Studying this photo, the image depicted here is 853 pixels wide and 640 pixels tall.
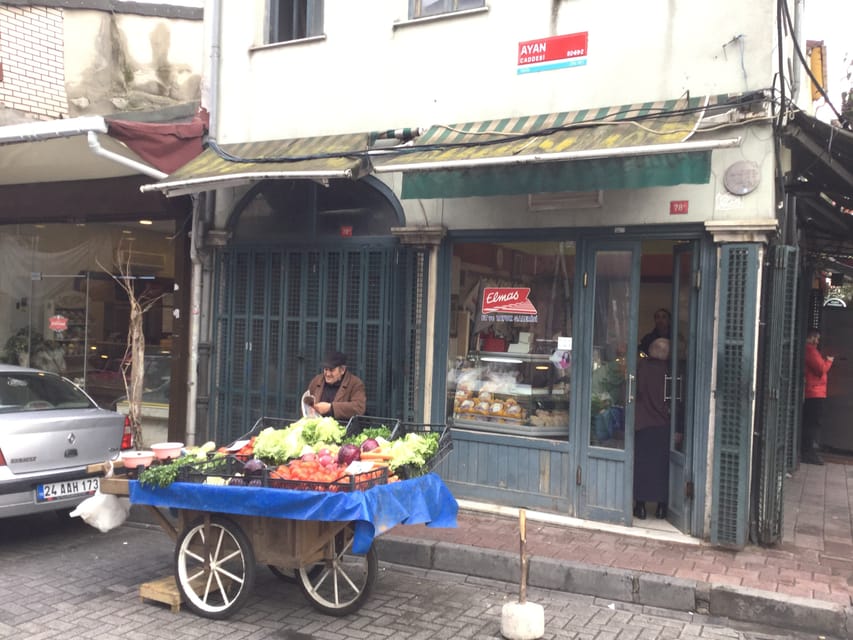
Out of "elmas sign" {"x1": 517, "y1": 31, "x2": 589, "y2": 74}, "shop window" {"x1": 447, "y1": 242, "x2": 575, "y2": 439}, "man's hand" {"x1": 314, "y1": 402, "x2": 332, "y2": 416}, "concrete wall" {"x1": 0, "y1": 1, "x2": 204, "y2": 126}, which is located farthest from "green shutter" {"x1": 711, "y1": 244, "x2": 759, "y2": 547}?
"concrete wall" {"x1": 0, "y1": 1, "x2": 204, "y2": 126}

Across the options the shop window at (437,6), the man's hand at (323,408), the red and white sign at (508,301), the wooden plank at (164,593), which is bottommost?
the wooden plank at (164,593)

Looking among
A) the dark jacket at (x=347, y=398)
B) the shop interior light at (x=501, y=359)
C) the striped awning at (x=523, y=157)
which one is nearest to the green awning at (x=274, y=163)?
the striped awning at (x=523, y=157)

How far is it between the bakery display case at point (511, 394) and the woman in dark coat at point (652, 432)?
2.22ft

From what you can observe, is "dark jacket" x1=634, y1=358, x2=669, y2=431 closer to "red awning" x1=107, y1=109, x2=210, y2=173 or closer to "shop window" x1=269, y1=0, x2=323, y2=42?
"shop window" x1=269, y1=0, x2=323, y2=42

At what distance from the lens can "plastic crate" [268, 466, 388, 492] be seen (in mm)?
4145

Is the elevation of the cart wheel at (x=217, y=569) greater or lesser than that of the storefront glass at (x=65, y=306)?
lesser

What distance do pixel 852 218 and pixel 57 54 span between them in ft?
35.5

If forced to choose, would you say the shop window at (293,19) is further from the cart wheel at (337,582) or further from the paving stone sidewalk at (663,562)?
the cart wheel at (337,582)

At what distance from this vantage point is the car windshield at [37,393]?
250 inches

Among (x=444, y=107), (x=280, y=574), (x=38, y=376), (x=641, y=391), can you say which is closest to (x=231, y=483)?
(x=280, y=574)

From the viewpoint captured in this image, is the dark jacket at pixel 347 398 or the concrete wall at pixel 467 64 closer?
the concrete wall at pixel 467 64

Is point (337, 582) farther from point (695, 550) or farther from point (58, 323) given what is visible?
point (58, 323)

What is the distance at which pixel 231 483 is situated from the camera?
449cm

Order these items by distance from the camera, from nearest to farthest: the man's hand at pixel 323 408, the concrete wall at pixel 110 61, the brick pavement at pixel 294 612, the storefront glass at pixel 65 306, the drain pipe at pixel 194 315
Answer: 1. the brick pavement at pixel 294 612
2. the man's hand at pixel 323 408
3. the drain pipe at pixel 194 315
4. the concrete wall at pixel 110 61
5. the storefront glass at pixel 65 306
